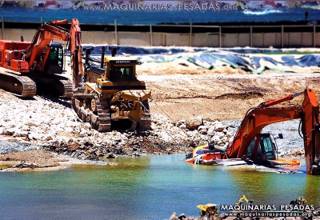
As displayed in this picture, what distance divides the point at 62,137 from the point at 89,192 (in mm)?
9617

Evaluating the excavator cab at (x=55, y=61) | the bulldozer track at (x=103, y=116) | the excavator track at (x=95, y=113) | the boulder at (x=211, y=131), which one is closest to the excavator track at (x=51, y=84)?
the excavator cab at (x=55, y=61)

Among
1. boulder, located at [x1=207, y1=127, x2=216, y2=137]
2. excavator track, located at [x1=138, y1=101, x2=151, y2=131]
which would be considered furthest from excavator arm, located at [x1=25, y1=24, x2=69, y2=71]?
boulder, located at [x1=207, y1=127, x2=216, y2=137]

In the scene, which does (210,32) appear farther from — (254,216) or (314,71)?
(254,216)

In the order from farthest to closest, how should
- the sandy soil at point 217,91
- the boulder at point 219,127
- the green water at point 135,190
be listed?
the sandy soil at point 217,91 < the boulder at point 219,127 < the green water at point 135,190

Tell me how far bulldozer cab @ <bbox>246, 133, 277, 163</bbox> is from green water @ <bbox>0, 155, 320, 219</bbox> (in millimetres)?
1413

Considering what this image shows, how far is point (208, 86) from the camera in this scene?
162ft

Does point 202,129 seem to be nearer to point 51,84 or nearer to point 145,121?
point 145,121

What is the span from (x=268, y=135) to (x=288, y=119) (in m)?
1.78

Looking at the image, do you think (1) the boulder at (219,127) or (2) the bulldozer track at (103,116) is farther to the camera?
(1) the boulder at (219,127)

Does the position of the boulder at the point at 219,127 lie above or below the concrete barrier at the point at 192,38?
below

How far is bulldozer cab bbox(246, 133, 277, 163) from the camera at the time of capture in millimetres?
31406

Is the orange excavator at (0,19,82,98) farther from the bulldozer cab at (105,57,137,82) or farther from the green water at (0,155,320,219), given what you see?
the green water at (0,155,320,219)

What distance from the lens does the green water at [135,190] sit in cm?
2345

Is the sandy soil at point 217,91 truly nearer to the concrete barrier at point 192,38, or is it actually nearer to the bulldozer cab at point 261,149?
the concrete barrier at point 192,38
